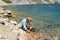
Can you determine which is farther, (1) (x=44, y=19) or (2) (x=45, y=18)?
(2) (x=45, y=18)

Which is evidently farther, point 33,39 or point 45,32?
point 45,32

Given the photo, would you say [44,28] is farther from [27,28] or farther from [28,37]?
[28,37]

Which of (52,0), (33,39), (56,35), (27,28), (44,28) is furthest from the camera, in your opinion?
(52,0)

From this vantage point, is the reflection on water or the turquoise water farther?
the turquoise water

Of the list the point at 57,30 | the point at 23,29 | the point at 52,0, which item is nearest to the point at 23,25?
the point at 23,29

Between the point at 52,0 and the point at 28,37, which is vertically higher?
the point at 28,37

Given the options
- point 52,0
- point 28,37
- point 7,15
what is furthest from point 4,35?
point 52,0

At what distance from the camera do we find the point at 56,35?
62.9 ft

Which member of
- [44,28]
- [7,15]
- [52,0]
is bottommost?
[52,0]

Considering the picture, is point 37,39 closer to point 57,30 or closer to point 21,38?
point 21,38

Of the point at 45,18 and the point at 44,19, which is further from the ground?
the point at 44,19

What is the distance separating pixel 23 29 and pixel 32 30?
1227 millimetres

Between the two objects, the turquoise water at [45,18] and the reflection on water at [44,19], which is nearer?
the reflection on water at [44,19]

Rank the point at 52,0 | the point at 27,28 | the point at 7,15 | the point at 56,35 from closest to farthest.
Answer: the point at 56,35
the point at 27,28
the point at 7,15
the point at 52,0
